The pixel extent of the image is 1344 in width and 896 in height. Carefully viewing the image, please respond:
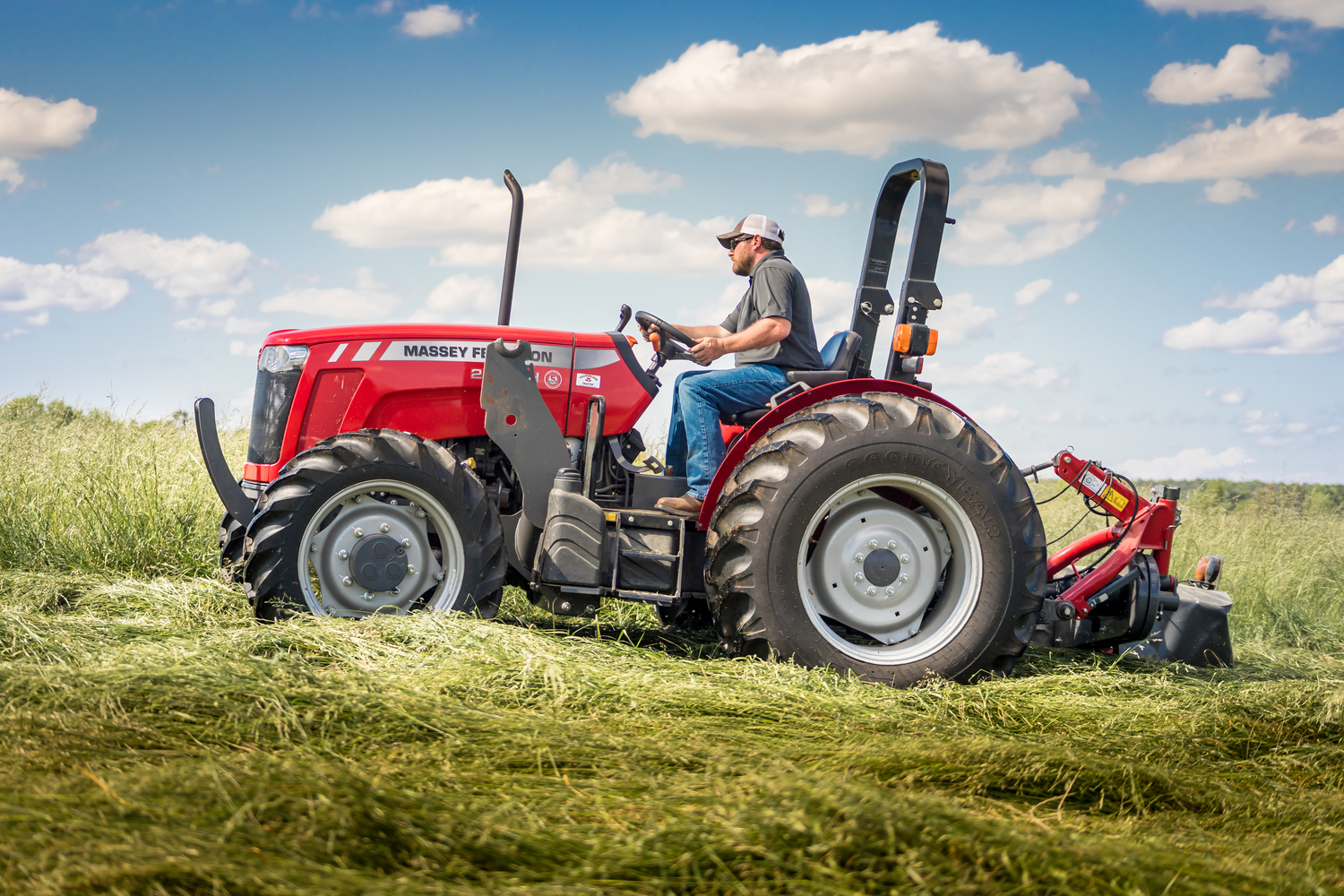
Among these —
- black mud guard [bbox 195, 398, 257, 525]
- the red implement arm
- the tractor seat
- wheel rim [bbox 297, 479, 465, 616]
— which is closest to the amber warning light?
the tractor seat

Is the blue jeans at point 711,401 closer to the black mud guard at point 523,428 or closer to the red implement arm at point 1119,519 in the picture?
the black mud guard at point 523,428

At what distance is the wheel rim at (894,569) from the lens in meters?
3.92

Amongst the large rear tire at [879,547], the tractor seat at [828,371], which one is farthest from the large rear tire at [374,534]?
the tractor seat at [828,371]

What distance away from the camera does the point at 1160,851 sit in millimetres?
2193

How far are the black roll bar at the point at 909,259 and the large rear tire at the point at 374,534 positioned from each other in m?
1.97

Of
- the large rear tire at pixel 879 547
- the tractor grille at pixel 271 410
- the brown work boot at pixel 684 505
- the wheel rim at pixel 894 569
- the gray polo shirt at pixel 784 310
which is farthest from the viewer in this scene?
the tractor grille at pixel 271 410

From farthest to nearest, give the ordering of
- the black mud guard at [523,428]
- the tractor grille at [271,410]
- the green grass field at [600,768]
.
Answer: the tractor grille at [271,410]
the black mud guard at [523,428]
the green grass field at [600,768]

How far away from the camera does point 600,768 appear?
2547mm

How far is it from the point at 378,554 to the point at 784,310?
2.03m

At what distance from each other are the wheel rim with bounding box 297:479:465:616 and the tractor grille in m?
0.73

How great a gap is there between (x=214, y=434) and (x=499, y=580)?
5.49 ft

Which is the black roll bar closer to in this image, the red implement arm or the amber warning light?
the amber warning light

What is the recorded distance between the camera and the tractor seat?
4.40m

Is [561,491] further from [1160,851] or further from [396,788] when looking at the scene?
[1160,851]
